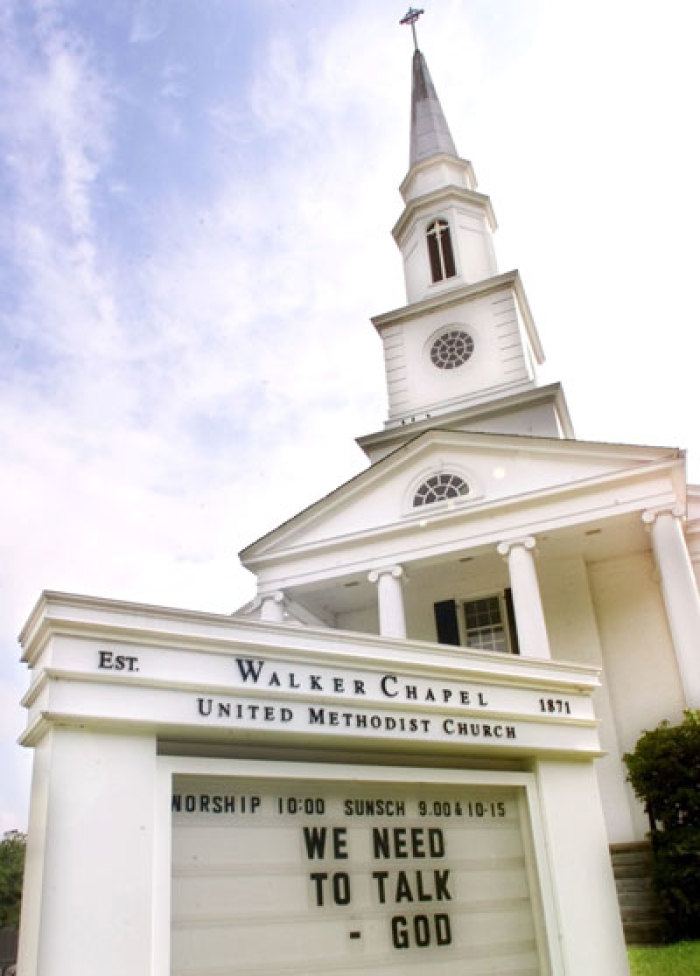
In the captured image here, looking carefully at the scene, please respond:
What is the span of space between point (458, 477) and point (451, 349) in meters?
7.38

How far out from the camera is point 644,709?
15578 mm

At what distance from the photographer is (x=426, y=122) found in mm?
27688

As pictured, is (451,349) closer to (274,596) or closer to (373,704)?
(274,596)

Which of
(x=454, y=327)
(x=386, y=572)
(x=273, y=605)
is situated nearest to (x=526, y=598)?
(x=386, y=572)

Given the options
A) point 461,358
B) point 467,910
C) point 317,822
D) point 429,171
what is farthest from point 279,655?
point 429,171

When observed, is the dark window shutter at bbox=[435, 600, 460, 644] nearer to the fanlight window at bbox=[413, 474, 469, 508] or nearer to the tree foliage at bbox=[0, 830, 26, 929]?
the fanlight window at bbox=[413, 474, 469, 508]

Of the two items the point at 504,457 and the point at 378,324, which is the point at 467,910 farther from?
the point at 378,324

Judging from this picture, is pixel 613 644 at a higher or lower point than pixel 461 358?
lower

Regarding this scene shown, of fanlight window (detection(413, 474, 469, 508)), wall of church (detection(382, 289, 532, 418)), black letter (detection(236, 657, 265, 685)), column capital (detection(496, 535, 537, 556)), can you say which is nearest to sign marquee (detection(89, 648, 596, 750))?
black letter (detection(236, 657, 265, 685))

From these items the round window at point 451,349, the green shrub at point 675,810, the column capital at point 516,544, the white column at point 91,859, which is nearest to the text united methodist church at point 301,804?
the white column at point 91,859

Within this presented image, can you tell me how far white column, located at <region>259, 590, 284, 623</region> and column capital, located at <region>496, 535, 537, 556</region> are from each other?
4.69 meters

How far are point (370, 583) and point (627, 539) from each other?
521 cm

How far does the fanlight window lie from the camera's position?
16.4 meters

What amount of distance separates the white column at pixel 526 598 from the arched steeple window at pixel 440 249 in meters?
11.7
